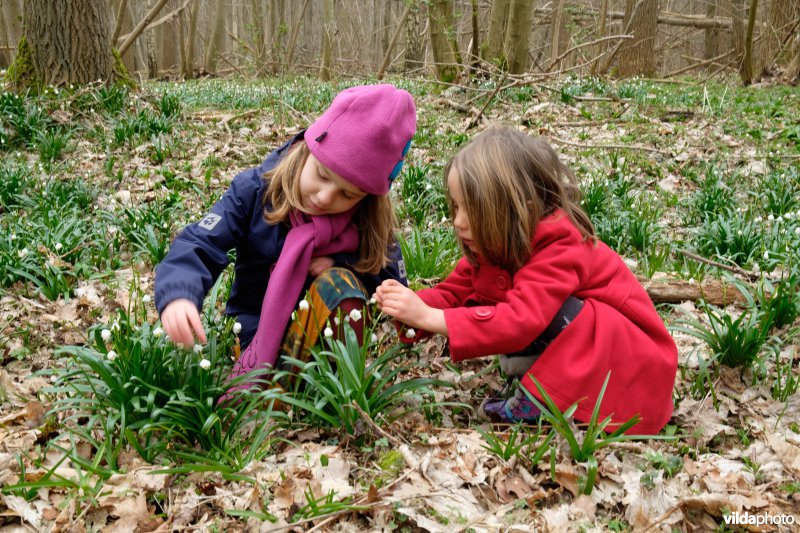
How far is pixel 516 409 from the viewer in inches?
100

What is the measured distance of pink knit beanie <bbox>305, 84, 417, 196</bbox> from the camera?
2490 millimetres

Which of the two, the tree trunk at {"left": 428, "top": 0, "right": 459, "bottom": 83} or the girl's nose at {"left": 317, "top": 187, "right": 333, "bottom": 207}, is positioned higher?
the tree trunk at {"left": 428, "top": 0, "right": 459, "bottom": 83}

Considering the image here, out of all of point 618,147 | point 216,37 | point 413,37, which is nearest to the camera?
point 618,147

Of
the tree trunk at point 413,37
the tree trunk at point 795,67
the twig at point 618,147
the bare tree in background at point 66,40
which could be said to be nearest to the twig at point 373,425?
the twig at point 618,147

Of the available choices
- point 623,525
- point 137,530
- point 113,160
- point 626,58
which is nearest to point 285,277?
point 137,530

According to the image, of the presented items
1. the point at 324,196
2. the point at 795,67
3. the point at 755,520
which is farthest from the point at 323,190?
the point at 795,67

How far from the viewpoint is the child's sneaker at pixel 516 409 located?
2.50 meters

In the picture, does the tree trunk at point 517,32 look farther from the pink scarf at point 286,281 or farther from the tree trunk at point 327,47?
the pink scarf at point 286,281

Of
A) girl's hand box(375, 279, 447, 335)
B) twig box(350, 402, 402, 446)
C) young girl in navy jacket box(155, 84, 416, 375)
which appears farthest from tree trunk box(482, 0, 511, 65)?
twig box(350, 402, 402, 446)

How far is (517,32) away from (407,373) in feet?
27.9

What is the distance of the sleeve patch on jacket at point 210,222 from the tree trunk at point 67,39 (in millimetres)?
5663

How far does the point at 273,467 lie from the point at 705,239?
3.46 m

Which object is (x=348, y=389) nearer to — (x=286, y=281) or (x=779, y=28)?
(x=286, y=281)

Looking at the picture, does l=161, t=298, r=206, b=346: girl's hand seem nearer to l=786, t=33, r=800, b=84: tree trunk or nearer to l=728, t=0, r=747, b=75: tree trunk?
l=786, t=33, r=800, b=84: tree trunk
